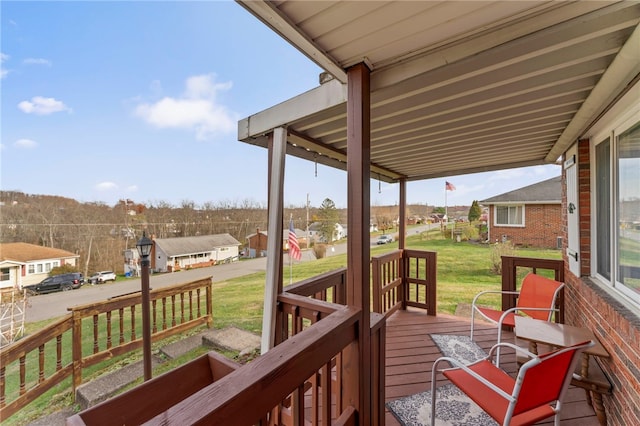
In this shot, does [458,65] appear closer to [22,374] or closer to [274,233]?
[274,233]

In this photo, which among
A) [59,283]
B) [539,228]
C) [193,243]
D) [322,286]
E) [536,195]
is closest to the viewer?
[322,286]

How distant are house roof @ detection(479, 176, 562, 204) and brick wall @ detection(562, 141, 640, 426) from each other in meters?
7.29

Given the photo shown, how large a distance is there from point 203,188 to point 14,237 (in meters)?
3.58

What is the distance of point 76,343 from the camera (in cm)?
356

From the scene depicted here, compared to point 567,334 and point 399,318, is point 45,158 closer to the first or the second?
point 399,318

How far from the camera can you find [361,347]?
1353mm

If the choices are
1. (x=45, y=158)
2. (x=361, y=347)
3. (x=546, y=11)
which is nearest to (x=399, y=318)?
(x=361, y=347)

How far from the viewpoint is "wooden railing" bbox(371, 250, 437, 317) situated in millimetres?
3537

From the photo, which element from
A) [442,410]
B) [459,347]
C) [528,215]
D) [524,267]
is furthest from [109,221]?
[528,215]

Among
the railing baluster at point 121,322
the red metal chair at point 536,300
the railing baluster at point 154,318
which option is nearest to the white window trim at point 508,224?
the red metal chair at point 536,300

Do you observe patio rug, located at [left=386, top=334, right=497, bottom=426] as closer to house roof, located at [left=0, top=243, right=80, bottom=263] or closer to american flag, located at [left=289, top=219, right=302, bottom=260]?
american flag, located at [left=289, top=219, right=302, bottom=260]

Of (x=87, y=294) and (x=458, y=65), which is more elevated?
(x=458, y=65)

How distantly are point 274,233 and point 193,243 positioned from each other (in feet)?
13.6

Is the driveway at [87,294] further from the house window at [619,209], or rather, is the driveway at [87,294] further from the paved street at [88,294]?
the house window at [619,209]
